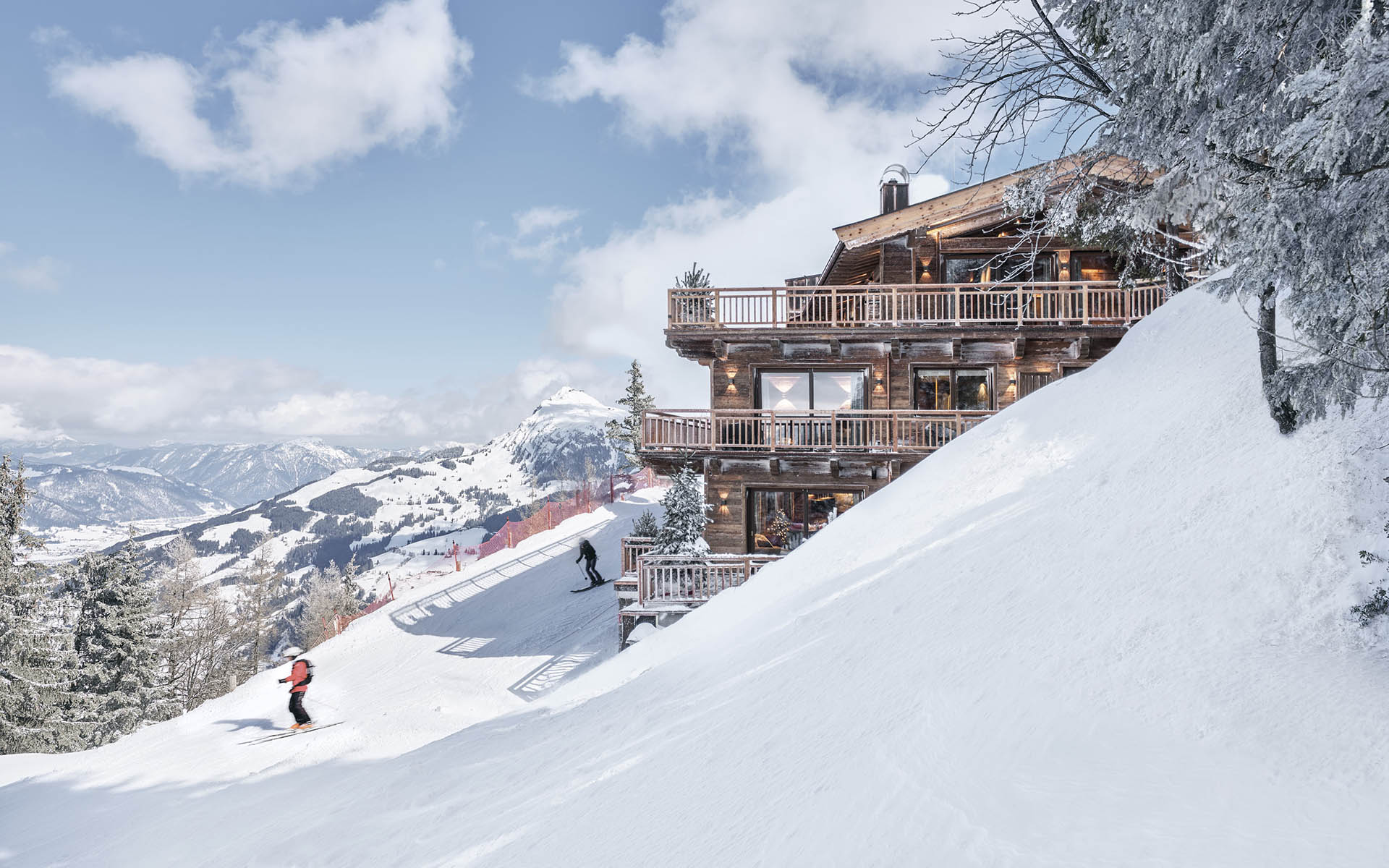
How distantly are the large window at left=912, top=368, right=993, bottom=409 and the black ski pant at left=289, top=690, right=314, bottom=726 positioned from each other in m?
18.8

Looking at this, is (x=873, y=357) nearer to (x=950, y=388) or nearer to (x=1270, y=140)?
(x=950, y=388)

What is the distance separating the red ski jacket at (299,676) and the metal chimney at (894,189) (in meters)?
24.9

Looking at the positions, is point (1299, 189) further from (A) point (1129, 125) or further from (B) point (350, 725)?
(B) point (350, 725)

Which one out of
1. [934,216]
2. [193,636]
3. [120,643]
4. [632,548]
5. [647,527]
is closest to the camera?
[632,548]

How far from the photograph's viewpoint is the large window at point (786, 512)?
840 inches

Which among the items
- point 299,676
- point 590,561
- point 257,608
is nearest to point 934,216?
point 590,561

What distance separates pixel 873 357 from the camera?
21344 millimetres

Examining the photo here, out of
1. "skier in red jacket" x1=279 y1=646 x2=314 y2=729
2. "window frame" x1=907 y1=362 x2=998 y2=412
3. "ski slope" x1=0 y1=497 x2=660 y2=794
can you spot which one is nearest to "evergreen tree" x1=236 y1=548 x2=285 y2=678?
"ski slope" x1=0 y1=497 x2=660 y2=794

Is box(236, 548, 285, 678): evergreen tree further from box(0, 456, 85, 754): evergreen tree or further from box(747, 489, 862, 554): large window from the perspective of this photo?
box(747, 489, 862, 554): large window

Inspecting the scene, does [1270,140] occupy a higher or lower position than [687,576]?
higher

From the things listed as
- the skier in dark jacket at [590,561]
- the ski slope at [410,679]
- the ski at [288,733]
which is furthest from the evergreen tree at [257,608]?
the ski at [288,733]

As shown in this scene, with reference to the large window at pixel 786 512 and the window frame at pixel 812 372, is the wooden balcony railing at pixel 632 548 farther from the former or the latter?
the window frame at pixel 812 372

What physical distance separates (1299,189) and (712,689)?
697 centimetres

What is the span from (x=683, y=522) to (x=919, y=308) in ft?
34.9
